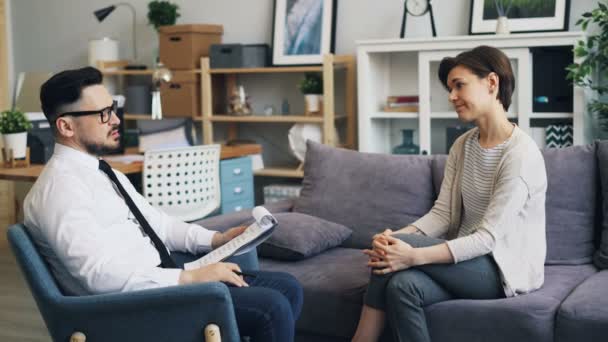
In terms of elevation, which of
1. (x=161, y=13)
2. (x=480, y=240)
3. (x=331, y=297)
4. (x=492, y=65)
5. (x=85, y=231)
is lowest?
(x=331, y=297)

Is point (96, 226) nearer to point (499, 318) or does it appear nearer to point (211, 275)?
point (211, 275)

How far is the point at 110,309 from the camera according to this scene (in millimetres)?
2209

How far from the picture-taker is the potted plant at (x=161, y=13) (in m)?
6.07

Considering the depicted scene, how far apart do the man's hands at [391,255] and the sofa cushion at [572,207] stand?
720 millimetres

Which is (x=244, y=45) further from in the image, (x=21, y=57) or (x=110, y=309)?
(x=110, y=309)

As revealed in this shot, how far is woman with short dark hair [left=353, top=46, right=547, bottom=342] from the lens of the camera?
265 centimetres

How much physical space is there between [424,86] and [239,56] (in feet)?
4.49

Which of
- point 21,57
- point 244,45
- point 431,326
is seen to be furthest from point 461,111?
point 21,57

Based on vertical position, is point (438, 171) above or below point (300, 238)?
above

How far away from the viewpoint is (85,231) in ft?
7.38

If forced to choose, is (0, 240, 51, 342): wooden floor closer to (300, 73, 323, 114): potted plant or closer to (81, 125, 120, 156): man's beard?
(81, 125, 120, 156): man's beard

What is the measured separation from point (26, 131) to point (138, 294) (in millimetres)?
2625

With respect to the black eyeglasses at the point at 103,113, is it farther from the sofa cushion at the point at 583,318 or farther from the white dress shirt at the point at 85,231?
the sofa cushion at the point at 583,318

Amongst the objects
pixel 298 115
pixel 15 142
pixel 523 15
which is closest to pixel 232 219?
pixel 15 142
